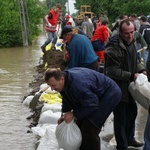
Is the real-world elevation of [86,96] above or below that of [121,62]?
below

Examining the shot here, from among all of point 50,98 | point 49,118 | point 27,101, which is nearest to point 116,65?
point 49,118

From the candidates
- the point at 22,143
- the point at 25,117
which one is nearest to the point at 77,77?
the point at 22,143

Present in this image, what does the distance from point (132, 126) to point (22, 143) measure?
5.94ft

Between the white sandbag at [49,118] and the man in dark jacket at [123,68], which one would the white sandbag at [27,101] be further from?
the man in dark jacket at [123,68]

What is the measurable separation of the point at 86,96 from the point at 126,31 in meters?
1.10

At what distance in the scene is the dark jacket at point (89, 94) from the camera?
386 cm

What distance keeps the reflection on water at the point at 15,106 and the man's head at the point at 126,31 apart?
86.3 inches

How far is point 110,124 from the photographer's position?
627 cm

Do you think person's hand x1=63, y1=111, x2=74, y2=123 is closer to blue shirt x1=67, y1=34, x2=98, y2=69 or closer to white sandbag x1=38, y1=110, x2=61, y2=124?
blue shirt x1=67, y1=34, x2=98, y2=69

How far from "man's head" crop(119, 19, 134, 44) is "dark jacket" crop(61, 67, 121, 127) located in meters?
0.68

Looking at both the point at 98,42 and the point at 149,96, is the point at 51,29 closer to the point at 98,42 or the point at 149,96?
the point at 98,42

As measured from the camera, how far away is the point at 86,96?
386cm

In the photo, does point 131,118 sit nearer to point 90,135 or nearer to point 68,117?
point 90,135

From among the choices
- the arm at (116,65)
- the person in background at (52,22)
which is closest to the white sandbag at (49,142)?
the arm at (116,65)
